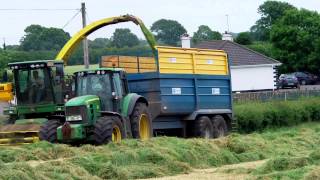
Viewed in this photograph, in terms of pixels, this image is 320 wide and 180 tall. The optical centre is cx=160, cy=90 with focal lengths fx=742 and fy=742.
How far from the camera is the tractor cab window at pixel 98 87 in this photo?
19938 millimetres

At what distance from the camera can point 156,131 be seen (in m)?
23.0

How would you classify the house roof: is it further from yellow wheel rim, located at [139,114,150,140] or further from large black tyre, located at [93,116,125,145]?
large black tyre, located at [93,116,125,145]

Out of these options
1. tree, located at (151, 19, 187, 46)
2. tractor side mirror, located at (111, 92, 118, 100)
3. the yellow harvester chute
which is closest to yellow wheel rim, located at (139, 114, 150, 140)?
tractor side mirror, located at (111, 92, 118, 100)

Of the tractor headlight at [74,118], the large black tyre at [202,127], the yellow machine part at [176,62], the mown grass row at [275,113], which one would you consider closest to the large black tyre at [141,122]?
the yellow machine part at [176,62]

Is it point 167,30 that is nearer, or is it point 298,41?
point 298,41

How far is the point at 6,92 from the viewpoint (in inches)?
882

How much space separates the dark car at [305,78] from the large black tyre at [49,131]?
4749 centimetres

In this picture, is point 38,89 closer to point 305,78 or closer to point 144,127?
point 144,127

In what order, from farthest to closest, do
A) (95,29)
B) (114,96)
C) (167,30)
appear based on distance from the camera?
(167,30)
(95,29)
(114,96)

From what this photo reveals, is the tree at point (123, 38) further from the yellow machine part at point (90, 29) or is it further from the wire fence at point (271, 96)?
the yellow machine part at point (90, 29)

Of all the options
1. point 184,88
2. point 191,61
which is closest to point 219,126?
point 184,88

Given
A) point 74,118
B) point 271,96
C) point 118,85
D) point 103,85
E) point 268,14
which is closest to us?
point 74,118

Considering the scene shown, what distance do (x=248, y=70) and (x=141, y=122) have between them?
36600mm

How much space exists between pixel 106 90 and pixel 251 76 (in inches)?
1493
